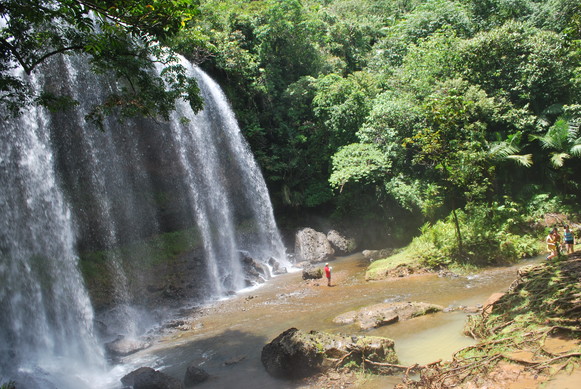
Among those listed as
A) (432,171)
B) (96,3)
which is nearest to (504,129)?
(432,171)

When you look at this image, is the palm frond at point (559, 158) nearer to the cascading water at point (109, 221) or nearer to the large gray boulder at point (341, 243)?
the large gray boulder at point (341, 243)

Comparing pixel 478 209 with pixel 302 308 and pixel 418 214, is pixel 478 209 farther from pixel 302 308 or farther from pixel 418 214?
pixel 302 308

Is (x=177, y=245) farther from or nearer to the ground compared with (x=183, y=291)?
farther from the ground

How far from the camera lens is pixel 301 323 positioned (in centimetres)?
951

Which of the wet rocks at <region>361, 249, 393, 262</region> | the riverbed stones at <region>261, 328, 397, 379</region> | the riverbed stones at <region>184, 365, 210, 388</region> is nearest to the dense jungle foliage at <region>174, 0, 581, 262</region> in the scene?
the wet rocks at <region>361, 249, 393, 262</region>

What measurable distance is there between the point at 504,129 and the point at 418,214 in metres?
5.11

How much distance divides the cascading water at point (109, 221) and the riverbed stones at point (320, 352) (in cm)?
443

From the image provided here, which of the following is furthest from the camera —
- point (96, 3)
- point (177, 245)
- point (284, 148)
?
point (284, 148)

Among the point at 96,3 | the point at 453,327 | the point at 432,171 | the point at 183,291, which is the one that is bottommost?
the point at 453,327

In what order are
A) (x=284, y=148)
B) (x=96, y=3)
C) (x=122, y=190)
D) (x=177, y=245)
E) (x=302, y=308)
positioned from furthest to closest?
(x=284, y=148) < (x=177, y=245) < (x=122, y=190) < (x=302, y=308) < (x=96, y=3)

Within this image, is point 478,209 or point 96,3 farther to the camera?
point 478,209

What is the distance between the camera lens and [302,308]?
35.6ft

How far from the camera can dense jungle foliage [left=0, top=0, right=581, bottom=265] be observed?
9.02 m

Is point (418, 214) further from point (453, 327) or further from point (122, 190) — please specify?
point (122, 190)
